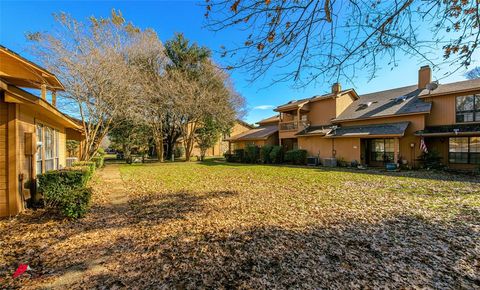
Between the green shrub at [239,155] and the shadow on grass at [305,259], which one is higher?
the green shrub at [239,155]

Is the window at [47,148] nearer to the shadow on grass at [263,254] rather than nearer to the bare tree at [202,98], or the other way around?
the shadow on grass at [263,254]

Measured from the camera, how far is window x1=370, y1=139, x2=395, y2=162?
16.1m

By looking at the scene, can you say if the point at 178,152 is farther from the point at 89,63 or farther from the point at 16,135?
the point at 16,135

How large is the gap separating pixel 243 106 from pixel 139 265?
25.3 meters

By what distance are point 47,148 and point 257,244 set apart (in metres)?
9.60

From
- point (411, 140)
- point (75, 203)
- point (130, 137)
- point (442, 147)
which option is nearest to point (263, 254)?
point (75, 203)

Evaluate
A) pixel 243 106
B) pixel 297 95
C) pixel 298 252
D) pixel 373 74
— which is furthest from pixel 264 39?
pixel 243 106

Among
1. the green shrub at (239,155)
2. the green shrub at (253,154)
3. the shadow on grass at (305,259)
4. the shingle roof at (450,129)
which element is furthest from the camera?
the green shrub at (239,155)

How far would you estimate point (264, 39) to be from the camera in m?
3.60

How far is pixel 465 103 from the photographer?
13391 mm

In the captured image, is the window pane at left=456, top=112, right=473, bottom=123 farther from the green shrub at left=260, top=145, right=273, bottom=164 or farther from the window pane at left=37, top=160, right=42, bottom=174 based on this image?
the window pane at left=37, top=160, right=42, bottom=174

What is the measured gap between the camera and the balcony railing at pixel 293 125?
69.3 ft

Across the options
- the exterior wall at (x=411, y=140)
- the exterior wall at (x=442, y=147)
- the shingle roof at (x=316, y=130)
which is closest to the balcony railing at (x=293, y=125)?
the shingle roof at (x=316, y=130)

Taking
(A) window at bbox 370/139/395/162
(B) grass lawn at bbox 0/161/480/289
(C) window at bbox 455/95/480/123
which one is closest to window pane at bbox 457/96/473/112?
(C) window at bbox 455/95/480/123
